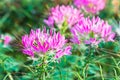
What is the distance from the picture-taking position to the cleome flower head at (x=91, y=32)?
91.4 inches

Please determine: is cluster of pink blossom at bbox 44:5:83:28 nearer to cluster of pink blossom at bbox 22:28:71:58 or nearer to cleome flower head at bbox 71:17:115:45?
cleome flower head at bbox 71:17:115:45

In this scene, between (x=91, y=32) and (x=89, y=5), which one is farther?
(x=89, y=5)

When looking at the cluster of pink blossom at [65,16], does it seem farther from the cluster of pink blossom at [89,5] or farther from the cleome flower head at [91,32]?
the cluster of pink blossom at [89,5]

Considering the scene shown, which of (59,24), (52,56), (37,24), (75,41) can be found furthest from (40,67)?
(37,24)

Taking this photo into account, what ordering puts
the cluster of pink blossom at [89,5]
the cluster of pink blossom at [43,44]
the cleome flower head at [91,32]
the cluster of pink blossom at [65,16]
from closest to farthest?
the cluster of pink blossom at [43,44] → the cleome flower head at [91,32] → the cluster of pink blossom at [65,16] → the cluster of pink blossom at [89,5]

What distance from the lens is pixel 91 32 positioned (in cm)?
232

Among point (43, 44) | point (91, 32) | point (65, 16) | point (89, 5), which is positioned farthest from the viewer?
point (89, 5)

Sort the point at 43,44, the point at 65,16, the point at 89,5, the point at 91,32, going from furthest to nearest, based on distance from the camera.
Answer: the point at 89,5 → the point at 65,16 → the point at 91,32 → the point at 43,44

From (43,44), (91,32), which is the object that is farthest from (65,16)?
A: (43,44)

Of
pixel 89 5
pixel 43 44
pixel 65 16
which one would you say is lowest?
pixel 43 44

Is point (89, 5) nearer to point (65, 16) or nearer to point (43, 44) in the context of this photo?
point (65, 16)

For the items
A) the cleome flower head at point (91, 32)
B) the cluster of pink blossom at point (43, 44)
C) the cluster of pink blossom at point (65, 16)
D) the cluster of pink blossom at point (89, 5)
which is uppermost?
the cluster of pink blossom at point (89, 5)

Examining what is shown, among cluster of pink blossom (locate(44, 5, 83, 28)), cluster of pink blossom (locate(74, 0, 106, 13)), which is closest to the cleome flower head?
cluster of pink blossom (locate(44, 5, 83, 28))

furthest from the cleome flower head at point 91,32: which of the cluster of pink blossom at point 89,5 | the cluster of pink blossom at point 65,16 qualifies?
the cluster of pink blossom at point 89,5
